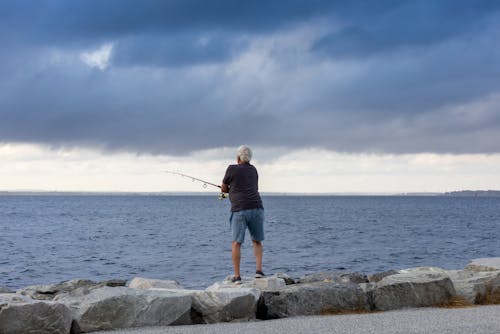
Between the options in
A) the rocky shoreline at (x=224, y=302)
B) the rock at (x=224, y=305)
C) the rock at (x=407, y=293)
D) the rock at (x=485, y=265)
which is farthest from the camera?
the rock at (x=485, y=265)

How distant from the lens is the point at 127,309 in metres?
7.99

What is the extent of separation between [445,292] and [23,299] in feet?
18.1

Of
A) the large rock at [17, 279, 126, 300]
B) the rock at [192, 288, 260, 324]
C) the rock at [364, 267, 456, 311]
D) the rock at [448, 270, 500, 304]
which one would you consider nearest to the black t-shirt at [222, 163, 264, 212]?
the rock at [192, 288, 260, 324]

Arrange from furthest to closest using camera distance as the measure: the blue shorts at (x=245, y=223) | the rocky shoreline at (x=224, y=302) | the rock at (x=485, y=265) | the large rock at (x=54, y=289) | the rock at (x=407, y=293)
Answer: the large rock at (x=54, y=289) < the rock at (x=485, y=265) < the blue shorts at (x=245, y=223) < the rock at (x=407, y=293) < the rocky shoreline at (x=224, y=302)

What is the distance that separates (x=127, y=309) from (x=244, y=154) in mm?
3563

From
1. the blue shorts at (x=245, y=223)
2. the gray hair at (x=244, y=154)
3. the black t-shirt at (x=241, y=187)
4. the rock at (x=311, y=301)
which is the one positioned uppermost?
the gray hair at (x=244, y=154)

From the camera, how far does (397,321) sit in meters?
7.83

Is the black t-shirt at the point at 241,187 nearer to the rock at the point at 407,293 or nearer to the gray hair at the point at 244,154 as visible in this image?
the gray hair at the point at 244,154

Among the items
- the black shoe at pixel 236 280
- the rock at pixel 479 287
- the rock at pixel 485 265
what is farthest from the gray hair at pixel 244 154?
the rock at pixel 485 265

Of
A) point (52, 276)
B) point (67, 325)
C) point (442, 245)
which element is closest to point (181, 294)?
point (67, 325)

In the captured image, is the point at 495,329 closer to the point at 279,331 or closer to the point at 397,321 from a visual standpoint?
the point at 397,321

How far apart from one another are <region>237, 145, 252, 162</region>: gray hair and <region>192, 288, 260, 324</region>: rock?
109 inches

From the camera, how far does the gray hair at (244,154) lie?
10656 millimetres

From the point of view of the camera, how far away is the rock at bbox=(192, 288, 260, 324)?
8266 millimetres
